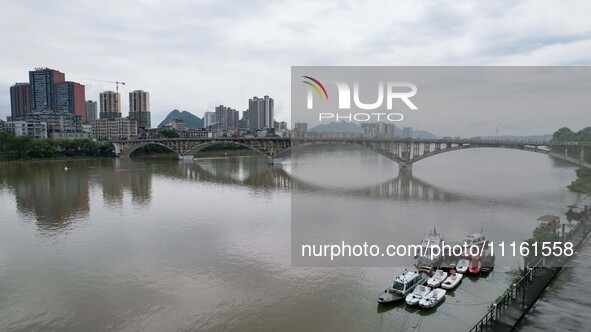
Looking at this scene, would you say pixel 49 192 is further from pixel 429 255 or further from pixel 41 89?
pixel 41 89

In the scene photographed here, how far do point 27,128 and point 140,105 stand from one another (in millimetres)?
56076

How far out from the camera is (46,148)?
5362 centimetres

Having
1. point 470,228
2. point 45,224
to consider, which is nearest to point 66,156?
point 45,224

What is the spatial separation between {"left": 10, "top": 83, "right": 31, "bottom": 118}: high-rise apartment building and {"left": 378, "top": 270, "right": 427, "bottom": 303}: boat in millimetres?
134539

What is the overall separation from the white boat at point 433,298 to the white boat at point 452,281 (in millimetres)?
475

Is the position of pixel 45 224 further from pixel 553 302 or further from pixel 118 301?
pixel 553 302

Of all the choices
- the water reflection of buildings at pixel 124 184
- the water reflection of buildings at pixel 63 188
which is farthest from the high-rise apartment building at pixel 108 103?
the water reflection of buildings at pixel 124 184

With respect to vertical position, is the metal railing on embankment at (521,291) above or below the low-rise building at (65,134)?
below

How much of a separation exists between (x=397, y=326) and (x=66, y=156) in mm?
58893

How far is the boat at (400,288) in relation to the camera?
10.6m

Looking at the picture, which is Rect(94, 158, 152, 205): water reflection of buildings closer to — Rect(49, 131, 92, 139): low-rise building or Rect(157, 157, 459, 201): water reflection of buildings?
Rect(157, 157, 459, 201): water reflection of buildings

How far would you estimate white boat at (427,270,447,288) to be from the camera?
11.4 m

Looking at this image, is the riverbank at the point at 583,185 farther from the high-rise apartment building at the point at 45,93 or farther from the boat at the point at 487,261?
the high-rise apartment building at the point at 45,93

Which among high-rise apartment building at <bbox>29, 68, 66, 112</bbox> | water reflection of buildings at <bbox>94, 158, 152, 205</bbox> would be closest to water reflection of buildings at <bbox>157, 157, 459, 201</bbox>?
water reflection of buildings at <bbox>94, 158, 152, 205</bbox>
